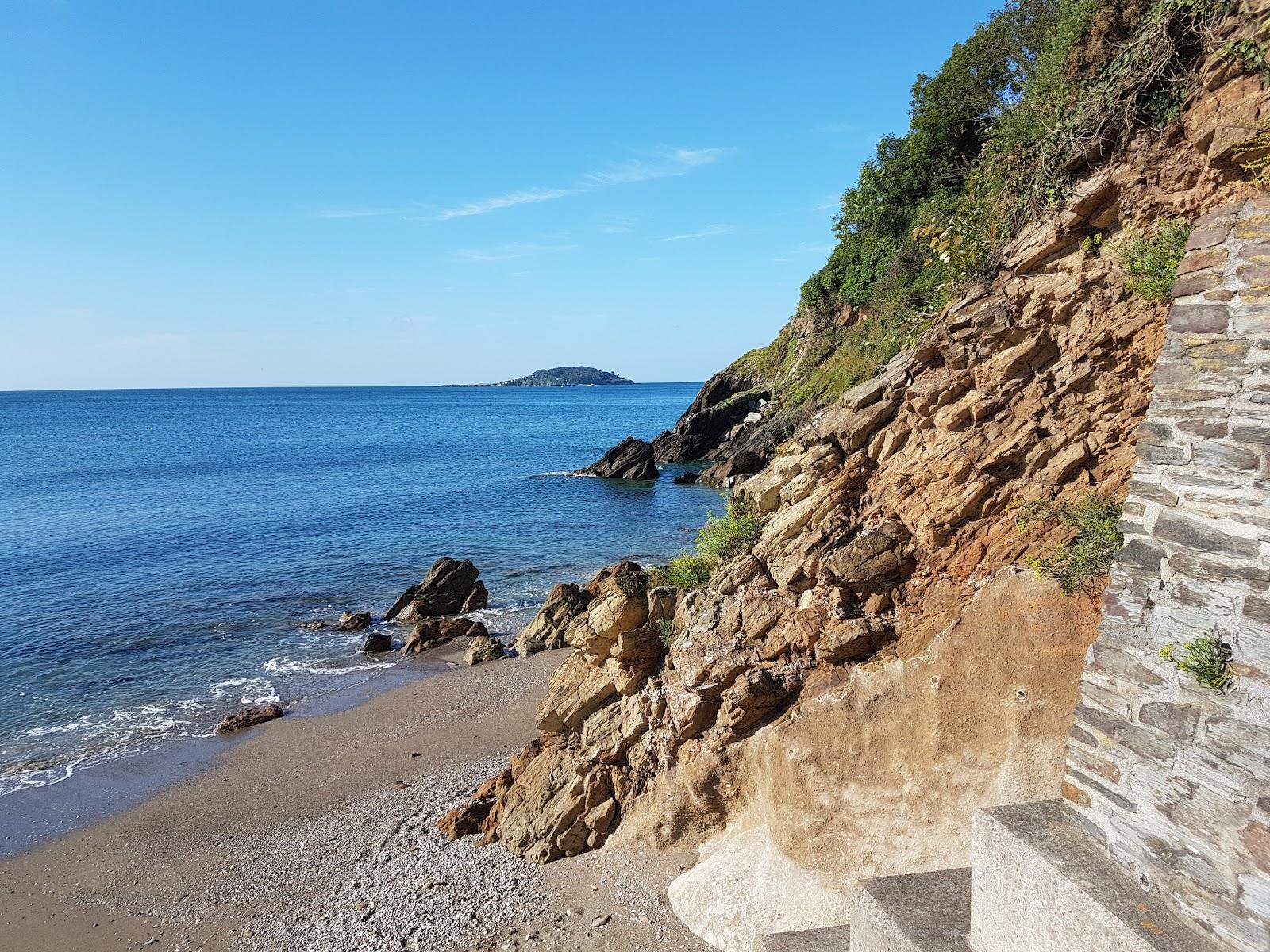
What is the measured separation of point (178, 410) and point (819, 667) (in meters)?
165

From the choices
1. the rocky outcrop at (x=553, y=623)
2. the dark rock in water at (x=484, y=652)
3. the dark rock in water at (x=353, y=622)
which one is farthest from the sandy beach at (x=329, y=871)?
the dark rock in water at (x=353, y=622)

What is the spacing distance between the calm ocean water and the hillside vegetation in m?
15.4

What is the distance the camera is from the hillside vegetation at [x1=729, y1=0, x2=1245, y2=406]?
7.98m

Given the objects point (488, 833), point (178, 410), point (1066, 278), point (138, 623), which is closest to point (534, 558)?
point (138, 623)

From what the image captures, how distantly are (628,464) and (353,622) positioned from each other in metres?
31.4

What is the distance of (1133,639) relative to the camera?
4895mm

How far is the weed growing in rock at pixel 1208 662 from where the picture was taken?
4402 millimetres

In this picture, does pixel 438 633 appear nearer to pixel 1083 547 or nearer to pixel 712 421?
pixel 1083 547

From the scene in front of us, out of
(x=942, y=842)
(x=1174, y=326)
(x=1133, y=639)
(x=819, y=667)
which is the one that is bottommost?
(x=942, y=842)

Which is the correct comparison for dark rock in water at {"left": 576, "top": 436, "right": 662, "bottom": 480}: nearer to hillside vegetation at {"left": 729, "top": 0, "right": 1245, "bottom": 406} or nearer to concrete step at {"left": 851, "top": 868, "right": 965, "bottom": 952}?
hillside vegetation at {"left": 729, "top": 0, "right": 1245, "bottom": 406}

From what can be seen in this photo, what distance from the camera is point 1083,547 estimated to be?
7199 mm

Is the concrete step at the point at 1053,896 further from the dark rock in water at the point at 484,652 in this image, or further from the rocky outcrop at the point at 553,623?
the dark rock in water at the point at 484,652

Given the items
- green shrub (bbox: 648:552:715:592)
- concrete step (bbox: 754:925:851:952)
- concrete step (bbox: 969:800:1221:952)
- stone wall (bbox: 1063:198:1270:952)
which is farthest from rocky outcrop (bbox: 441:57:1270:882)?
stone wall (bbox: 1063:198:1270:952)

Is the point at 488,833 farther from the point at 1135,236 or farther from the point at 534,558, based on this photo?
the point at 534,558
